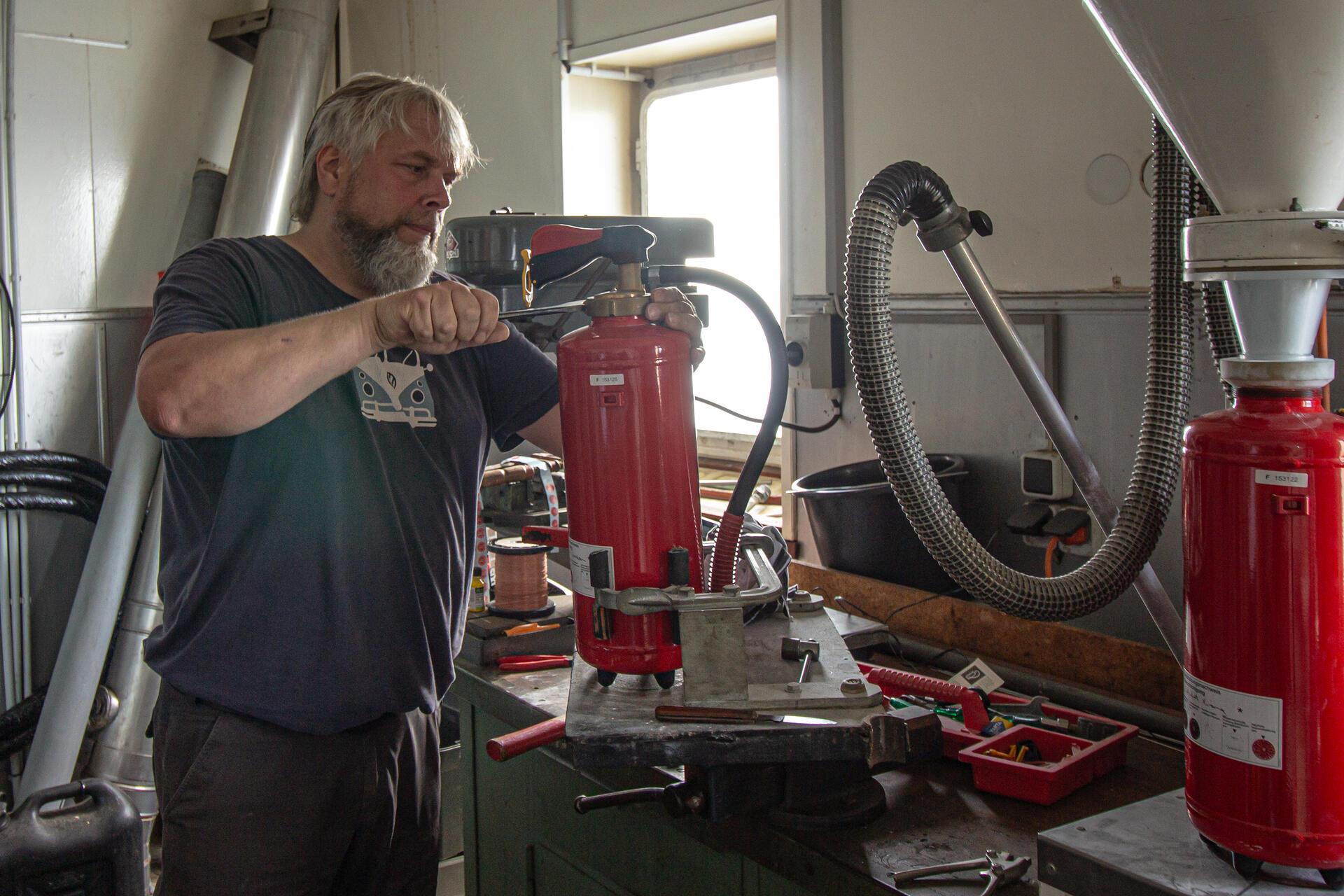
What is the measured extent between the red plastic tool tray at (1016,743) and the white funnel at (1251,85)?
686 mm

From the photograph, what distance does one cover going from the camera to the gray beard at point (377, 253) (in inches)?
61.0

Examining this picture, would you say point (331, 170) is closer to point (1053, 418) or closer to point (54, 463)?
point (1053, 418)

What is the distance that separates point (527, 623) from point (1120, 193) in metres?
1.28

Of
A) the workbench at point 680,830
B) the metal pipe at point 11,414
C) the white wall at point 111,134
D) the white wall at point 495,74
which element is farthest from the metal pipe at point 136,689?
the workbench at point 680,830

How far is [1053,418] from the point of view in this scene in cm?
151

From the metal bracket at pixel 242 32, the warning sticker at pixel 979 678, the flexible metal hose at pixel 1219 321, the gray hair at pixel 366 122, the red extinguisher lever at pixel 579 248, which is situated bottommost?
the warning sticker at pixel 979 678

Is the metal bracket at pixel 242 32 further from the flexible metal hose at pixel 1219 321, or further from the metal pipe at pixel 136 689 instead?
the flexible metal hose at pixel 1219 321

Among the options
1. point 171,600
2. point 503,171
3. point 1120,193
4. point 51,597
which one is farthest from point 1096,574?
point 51,597

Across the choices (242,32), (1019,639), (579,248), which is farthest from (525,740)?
(242,32)

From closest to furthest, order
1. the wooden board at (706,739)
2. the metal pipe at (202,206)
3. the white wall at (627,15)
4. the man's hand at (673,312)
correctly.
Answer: the wooden board at (706,739)
the man's hand at (673,312)
the white wall at (627,15)
the metal pipe at (202,206)

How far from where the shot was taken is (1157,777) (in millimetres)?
1407

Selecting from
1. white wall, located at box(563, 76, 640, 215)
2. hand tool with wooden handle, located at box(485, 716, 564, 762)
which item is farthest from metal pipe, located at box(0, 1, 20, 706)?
hand tool with wooden handle, located at box(485, 716, 564, 762)

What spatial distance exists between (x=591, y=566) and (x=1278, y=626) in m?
0.68

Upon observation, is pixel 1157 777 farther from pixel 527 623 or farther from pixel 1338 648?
pixel 527 623
